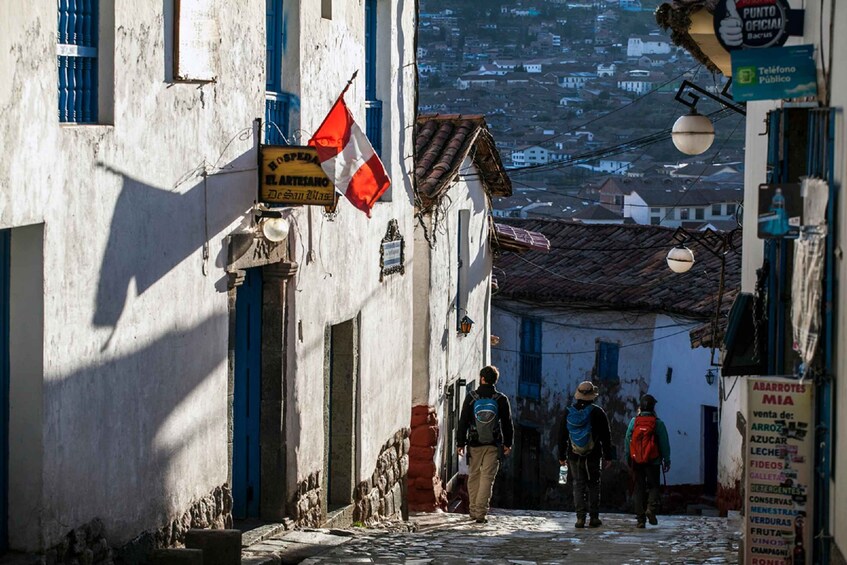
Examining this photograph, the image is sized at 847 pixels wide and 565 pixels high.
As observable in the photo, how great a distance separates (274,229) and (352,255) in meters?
2.80

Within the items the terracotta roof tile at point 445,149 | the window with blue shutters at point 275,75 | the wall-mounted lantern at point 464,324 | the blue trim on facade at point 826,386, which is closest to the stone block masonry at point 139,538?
the window with blue shutters at point 275,75

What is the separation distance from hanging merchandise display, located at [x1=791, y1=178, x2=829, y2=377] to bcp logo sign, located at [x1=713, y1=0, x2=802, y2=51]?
4.02ft

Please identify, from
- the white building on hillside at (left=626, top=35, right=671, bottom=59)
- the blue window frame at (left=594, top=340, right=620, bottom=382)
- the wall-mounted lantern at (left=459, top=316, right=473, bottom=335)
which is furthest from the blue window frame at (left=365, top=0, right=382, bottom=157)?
the white building on hillside at (left=626, top=35, right=671, bottom=59)

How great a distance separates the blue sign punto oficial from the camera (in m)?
7.33

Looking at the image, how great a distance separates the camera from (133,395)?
801 centimetres

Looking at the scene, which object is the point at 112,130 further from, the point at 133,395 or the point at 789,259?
the point at 789,259

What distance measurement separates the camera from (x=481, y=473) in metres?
12.8

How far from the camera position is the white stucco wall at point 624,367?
2520 cm

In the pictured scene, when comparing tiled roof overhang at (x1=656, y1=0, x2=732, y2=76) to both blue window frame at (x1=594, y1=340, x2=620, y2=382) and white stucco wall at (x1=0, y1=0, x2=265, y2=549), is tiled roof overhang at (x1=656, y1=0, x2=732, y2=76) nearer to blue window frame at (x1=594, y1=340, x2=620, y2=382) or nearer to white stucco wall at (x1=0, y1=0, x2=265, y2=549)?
white stucco wall at (x1=0, y1=0, x2=265, y2=549)

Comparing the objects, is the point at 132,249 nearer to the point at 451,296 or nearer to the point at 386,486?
the point at 386,486

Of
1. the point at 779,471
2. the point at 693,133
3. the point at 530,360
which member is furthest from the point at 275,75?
the point at 530,360

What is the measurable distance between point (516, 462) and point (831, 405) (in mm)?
21444

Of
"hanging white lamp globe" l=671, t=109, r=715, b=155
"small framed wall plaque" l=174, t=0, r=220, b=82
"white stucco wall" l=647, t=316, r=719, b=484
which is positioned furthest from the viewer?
"white stucco wall" l=647, t=316, r=719, b=484

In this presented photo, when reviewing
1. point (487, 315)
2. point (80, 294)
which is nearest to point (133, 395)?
point (80, 294)
